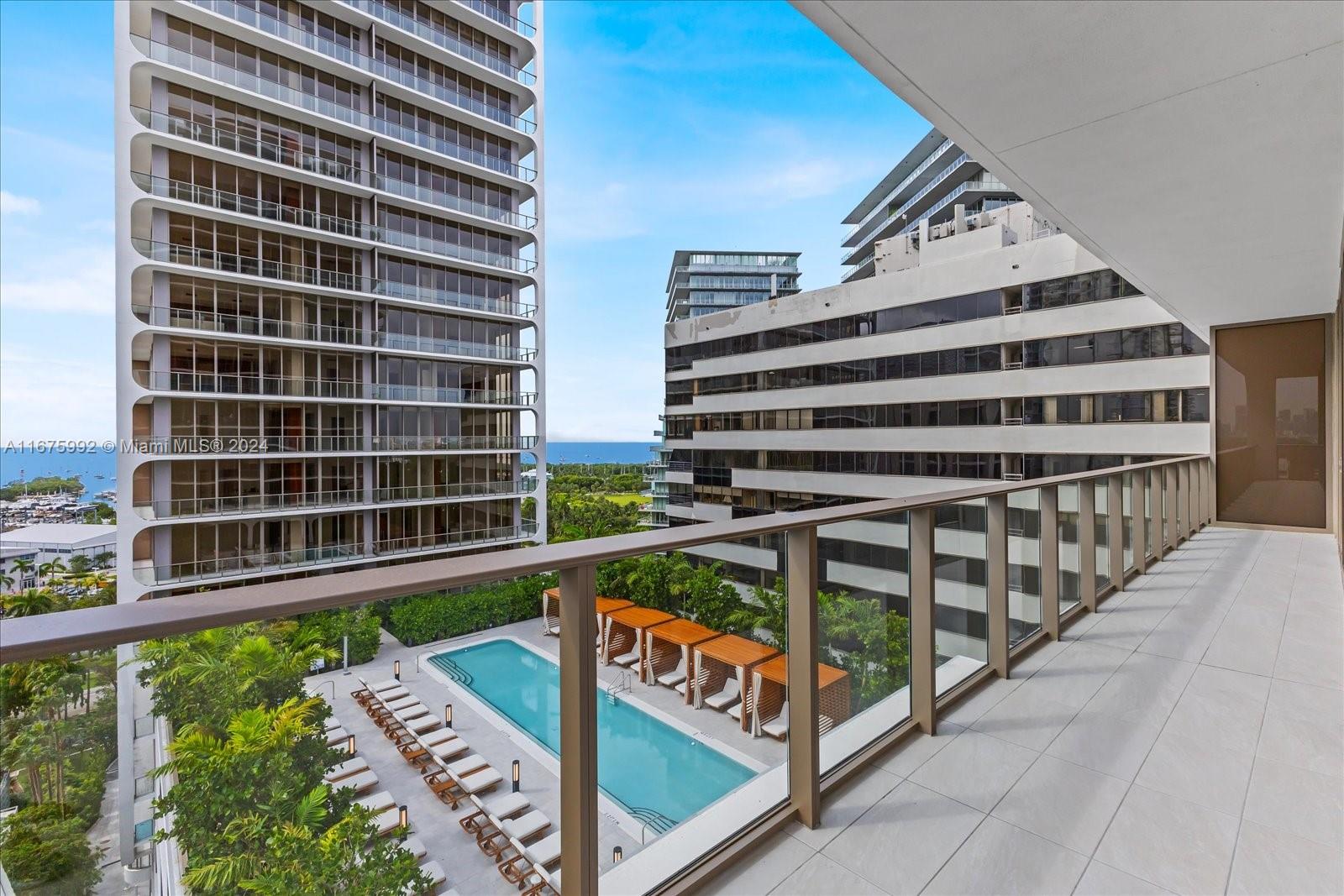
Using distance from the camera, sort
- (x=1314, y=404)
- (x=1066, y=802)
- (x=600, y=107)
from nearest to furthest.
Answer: (x=1066, y=802) → (x=1314, y=404) → (x=600, y=107)

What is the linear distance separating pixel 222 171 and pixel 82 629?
71.3 ft

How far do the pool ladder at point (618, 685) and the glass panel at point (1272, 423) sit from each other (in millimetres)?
9692

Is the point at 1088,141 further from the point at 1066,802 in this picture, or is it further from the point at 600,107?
the point at 600,107

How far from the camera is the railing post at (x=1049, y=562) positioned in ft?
11.5

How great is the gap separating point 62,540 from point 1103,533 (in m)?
23.0

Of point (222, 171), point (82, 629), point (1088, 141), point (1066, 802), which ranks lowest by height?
point (1066, 802)

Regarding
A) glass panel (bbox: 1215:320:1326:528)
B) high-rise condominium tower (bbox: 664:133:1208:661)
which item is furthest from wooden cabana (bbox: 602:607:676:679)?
glass panel (bbox: 1215:320:1326:528)

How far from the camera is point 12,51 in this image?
21750mm

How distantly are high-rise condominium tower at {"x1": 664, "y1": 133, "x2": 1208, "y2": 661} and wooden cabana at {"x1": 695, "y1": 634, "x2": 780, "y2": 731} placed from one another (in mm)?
4451

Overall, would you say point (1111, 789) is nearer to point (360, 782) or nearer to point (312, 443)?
point (360, 782)

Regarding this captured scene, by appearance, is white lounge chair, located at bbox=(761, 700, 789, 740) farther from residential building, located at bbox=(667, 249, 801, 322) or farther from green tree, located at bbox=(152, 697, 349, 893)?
residential building, located at bbox=(667, 249, 801, 322)

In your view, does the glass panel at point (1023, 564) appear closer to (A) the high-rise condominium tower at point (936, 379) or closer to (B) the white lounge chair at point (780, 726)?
(B) the white lounge chair at point (780, 726)

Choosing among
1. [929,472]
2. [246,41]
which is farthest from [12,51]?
[929,472]

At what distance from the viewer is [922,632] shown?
2480 millimetres
